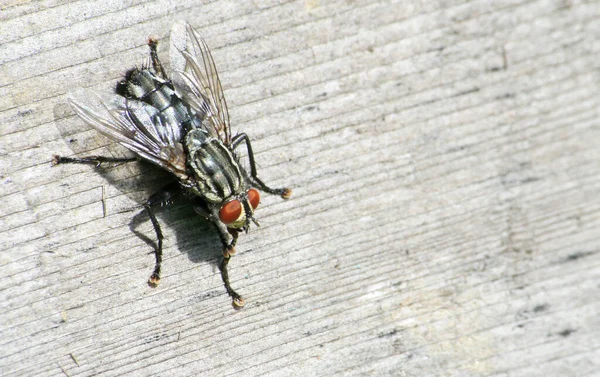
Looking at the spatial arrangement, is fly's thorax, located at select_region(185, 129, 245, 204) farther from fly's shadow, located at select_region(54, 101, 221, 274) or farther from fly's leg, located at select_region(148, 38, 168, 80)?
fly's leg, located at select_region(148, 38, 168, 80)

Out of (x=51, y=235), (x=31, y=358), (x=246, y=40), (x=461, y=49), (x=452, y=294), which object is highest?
(x=246, y=40)

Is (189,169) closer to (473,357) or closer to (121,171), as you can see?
(121,171)

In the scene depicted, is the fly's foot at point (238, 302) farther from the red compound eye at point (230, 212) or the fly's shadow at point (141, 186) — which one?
the red compound eye at point (230, 212)

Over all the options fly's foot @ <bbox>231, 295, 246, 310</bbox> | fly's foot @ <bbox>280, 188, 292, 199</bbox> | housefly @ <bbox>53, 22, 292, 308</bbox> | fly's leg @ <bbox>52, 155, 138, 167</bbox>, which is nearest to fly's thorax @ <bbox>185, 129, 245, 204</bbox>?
housefly @ <bbox>53, 22, 292, 308</bbox>

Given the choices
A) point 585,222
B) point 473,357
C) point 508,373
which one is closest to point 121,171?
point 473,357

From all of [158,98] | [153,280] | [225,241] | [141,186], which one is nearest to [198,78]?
[158,98]

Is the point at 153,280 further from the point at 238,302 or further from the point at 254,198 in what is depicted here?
the point at 254,198
